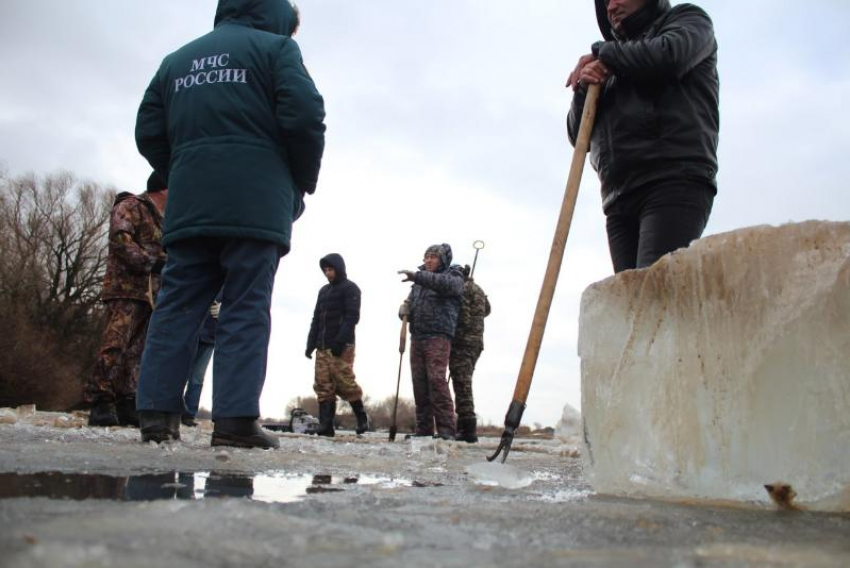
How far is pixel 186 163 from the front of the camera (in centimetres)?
309

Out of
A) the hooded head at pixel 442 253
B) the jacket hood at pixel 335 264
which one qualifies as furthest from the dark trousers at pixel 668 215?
the jacket hood at pixel 335 264

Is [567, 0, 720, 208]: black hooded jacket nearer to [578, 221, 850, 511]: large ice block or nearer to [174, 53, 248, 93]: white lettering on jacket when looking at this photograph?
[578, 221, 850, 511]: large ice block

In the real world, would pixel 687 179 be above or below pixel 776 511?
above

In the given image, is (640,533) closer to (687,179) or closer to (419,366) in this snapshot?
(687,179)

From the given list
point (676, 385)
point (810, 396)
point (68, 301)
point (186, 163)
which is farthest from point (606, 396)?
point (68, 301)

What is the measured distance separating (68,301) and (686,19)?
26032 millimetres

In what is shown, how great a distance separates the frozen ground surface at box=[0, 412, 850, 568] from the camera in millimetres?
830

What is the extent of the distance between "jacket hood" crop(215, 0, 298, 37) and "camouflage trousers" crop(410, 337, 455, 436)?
4.10 meters

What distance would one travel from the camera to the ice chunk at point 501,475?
192 centimetres

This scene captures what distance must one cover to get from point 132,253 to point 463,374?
3915 mm

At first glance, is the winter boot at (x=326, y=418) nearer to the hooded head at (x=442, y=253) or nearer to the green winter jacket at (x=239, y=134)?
the hooded head at (x=442, y=253)

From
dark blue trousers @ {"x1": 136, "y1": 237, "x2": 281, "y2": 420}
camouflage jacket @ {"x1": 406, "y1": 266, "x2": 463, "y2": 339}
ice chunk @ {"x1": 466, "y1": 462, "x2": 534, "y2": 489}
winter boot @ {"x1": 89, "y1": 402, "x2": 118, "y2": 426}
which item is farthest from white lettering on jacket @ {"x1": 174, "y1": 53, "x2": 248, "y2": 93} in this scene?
camouflage jacket @ {"x1": 406, "y1": 266, "x2": 463, "y2": 339}

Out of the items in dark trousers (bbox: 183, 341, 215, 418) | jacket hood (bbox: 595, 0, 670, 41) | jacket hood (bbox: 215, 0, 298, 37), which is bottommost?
dark trousers (bbox: 183, 341, 215, 418)

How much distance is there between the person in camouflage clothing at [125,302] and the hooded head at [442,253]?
327cm
